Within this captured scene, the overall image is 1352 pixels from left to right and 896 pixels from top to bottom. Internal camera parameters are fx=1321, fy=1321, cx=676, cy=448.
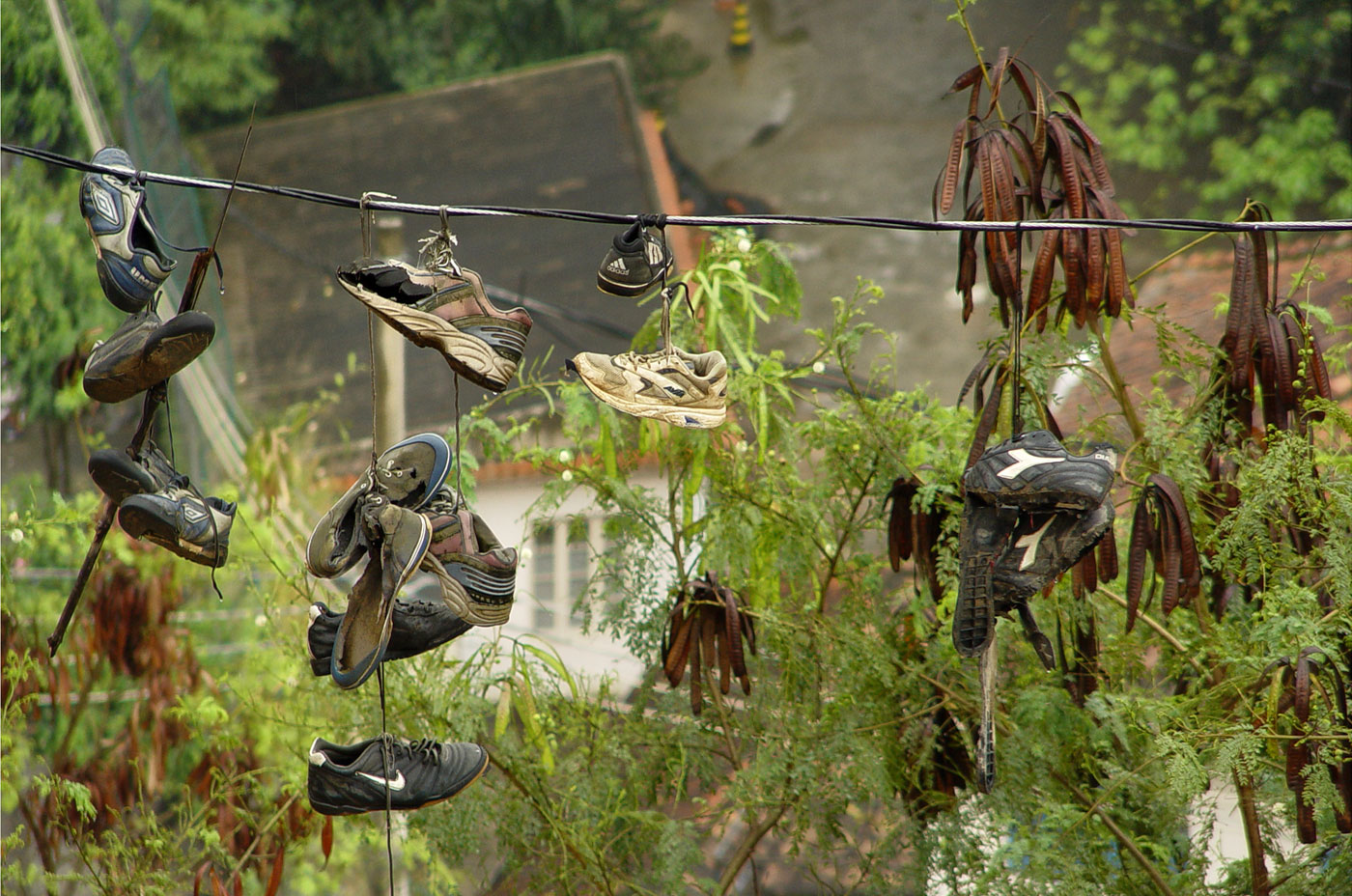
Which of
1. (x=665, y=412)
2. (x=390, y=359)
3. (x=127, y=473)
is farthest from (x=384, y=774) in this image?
(x=390, y=359)

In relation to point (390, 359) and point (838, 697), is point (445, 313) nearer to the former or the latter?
point (838, 697)

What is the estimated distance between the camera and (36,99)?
4730 millimetres

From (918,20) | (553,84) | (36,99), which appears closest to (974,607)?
(36,99)

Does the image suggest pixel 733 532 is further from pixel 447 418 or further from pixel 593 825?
pixel 447 418

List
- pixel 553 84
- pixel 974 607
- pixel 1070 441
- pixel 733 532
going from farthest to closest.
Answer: pixel 553 84 → pixel 733 532 → pixel 1070 441 → pixel 974 607

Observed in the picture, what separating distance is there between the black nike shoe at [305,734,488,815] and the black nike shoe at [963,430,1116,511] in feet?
3.83

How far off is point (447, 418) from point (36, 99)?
8.76ft

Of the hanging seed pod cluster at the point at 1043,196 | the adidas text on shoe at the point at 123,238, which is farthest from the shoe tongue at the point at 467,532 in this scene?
the hanging seed pod cluster at the point at 1043,196

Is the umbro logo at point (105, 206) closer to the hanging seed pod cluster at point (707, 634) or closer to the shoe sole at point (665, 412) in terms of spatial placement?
the shoe sole at point (665, 412)

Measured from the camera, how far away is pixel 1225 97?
25.2 feet

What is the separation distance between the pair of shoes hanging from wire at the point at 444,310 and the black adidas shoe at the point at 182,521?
0.56 metres

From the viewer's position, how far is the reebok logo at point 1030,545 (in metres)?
2.13

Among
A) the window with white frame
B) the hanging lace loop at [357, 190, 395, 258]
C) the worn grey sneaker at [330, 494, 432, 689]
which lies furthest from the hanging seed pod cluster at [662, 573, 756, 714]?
the window with white frame

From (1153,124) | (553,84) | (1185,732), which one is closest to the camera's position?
(1185,732)
